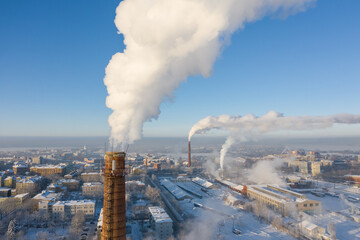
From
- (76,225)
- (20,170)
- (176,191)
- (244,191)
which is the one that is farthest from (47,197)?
(20,170)

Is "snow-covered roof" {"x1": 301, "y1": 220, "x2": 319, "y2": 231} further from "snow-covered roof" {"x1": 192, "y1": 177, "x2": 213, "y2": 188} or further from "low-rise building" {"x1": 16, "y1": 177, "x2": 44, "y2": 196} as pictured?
"low-rise building" {"x1": 16, "y1": 177, "x2": 44, "y2": 196}

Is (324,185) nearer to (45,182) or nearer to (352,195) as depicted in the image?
(352,195)

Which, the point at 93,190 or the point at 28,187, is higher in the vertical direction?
the point at 28,187

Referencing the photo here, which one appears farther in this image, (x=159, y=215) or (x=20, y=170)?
(x=20, y=170)

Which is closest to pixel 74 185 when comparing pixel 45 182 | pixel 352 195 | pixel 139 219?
pixel 45 182

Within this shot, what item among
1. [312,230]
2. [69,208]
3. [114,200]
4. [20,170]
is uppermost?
[114,200]

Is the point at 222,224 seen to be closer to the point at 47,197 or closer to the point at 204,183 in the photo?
the point at 204,183

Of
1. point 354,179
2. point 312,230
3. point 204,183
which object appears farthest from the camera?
point 354,179

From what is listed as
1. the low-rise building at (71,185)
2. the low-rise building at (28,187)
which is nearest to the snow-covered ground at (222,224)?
the low-rise building at (71,185)

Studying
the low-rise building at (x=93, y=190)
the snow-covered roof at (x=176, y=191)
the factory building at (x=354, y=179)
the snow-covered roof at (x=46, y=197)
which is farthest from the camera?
the factory building at (x=354, y=179)

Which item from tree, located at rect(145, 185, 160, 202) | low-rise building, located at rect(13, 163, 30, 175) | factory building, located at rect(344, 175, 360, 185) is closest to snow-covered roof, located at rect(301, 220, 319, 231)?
tree, located at rect(145, 185, 160, 202)

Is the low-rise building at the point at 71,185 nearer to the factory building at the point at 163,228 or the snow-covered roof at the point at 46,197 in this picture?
the snow-covered roof at the point at 46,197
